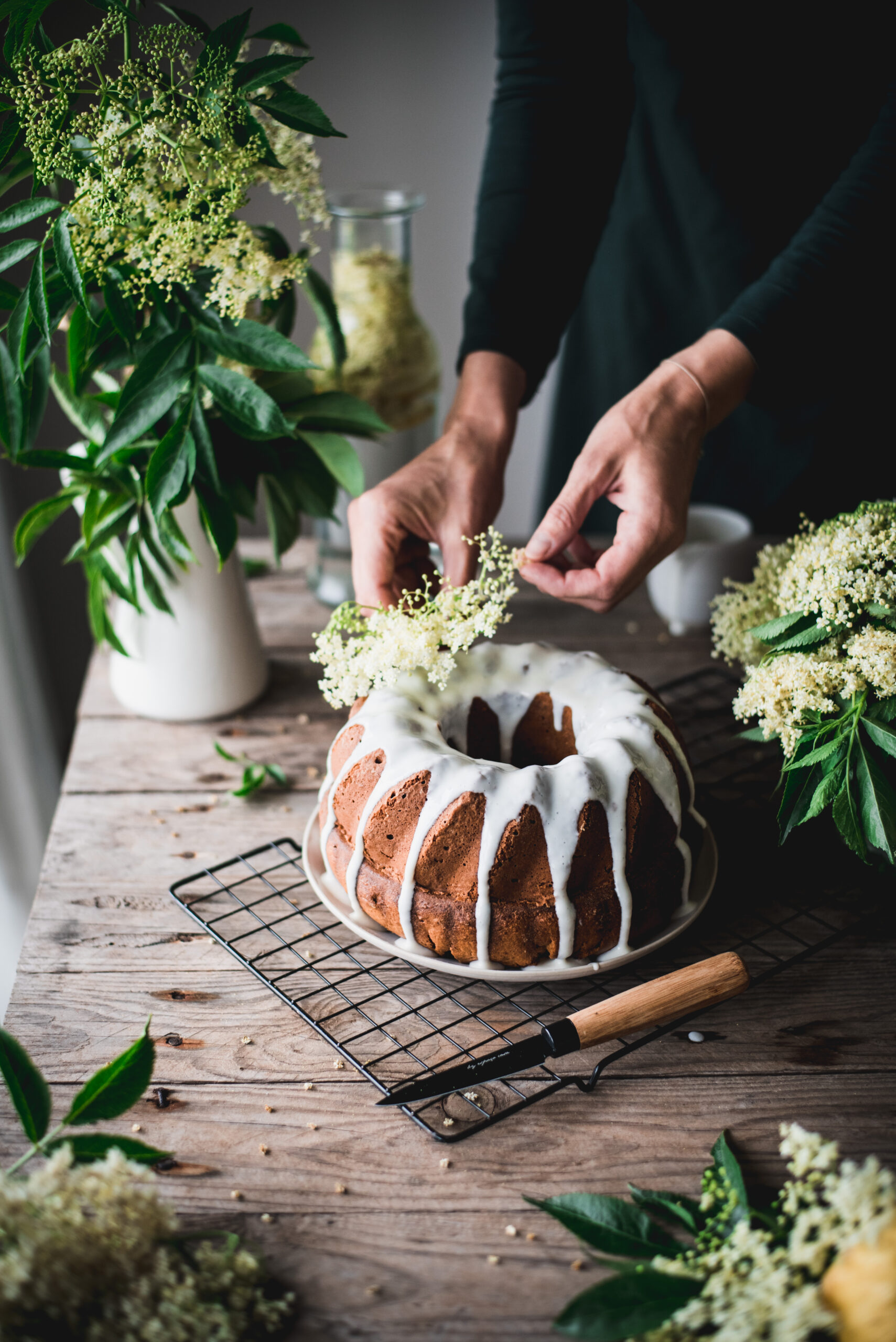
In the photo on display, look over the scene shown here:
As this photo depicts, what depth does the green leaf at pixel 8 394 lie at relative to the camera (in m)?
1.25

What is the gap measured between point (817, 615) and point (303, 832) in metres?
0.76

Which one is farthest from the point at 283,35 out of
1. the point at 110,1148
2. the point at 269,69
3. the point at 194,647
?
the point at 110,1148

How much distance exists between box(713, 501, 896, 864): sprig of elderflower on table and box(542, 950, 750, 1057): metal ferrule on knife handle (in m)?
0.18

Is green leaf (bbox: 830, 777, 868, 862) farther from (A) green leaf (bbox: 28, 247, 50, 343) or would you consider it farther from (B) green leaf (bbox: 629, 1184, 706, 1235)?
(A) green leaf (bbox: 28, 247, 50, 343)

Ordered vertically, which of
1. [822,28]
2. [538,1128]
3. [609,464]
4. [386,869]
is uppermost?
[822,28]

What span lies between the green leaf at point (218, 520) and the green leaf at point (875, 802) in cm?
89

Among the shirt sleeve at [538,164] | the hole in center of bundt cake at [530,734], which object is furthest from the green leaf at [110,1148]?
the shirt sleeve at [538,164]

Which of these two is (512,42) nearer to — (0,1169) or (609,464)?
(609,464)

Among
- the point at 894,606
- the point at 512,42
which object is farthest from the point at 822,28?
the point at 894,606

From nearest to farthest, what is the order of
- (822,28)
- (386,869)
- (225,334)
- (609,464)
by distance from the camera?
(386,869), (225,334), (609,464), (822,28)

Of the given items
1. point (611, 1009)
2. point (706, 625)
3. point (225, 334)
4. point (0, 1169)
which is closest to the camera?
point (0, 1169)

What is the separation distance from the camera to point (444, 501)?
146 cm

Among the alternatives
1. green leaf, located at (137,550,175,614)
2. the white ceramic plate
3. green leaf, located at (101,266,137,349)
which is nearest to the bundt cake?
the white ceramic plate

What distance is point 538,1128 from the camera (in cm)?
98
